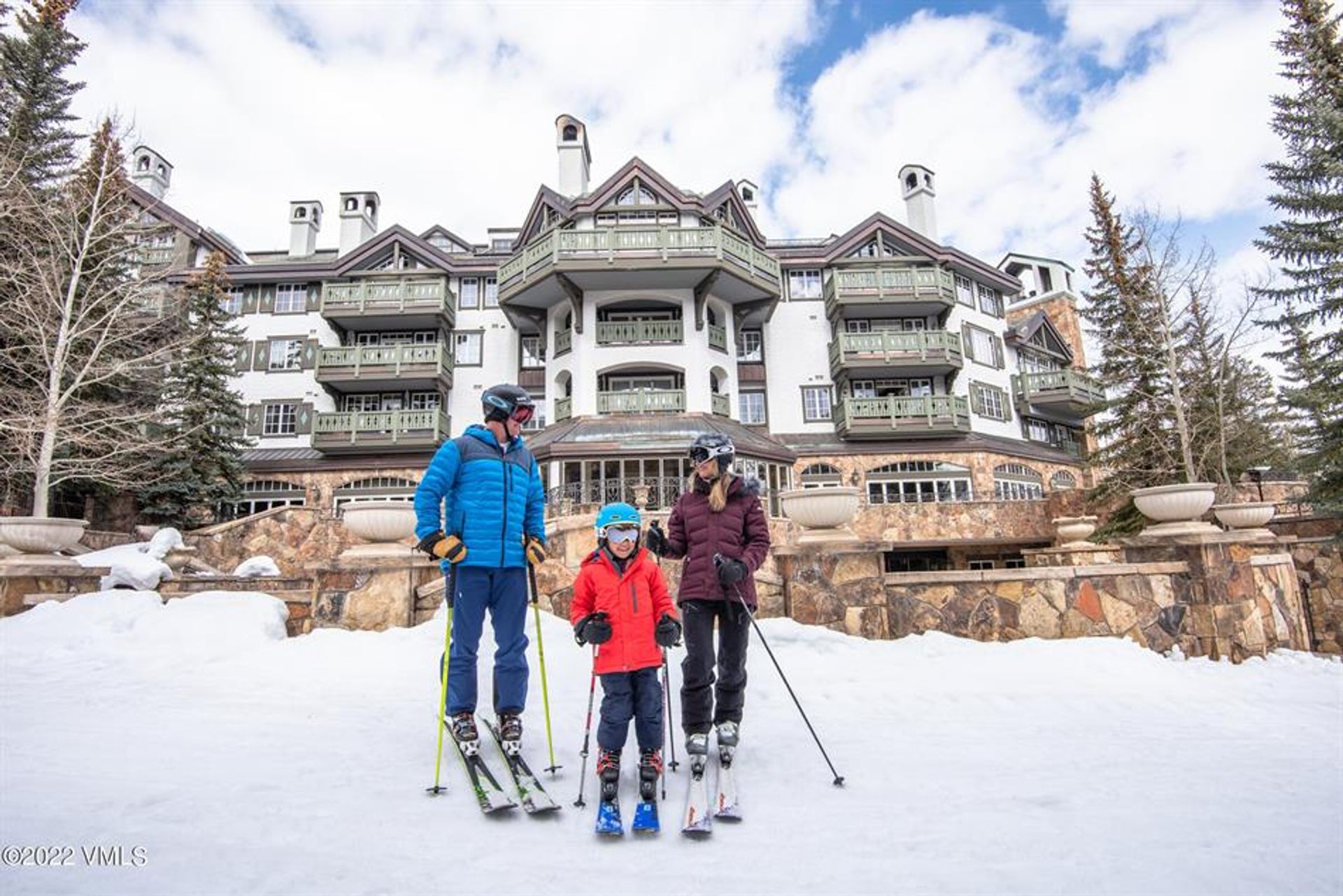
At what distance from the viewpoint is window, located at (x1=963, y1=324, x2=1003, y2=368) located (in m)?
26.6

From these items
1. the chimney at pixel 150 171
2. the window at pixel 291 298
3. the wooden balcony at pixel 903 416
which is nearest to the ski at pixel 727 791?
the wooden balcony at pixel 903 416

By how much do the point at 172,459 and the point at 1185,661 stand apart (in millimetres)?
23283

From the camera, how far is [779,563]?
7797 mm

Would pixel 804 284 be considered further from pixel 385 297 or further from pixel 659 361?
pixel 385 297

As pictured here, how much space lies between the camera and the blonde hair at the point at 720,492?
4.21 meters

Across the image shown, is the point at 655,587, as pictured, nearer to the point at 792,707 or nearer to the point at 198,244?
the point at 792,707

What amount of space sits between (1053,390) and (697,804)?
29601 millimetres

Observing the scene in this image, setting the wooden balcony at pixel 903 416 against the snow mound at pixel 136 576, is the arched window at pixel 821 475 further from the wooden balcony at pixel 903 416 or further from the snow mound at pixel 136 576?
the snow mound at pixel 136 576

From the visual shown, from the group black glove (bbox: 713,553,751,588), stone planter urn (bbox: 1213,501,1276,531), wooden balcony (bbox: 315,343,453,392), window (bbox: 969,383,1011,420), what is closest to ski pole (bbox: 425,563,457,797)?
black glove (bbox: 713,553,751,588)

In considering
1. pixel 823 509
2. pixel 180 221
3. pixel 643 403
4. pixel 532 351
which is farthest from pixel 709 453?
pixel 180 221

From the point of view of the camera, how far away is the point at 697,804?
124 inches

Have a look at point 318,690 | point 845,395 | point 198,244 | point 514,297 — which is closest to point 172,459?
point 514,297

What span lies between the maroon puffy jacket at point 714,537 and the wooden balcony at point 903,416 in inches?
799

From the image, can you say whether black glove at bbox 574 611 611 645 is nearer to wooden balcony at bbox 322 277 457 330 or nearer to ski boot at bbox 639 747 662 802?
ski boot at bbox 639 747 662 802
